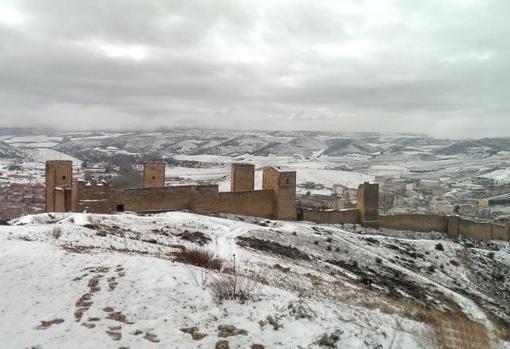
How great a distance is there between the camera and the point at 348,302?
10.5 m

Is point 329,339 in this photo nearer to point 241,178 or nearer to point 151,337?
point 151,337

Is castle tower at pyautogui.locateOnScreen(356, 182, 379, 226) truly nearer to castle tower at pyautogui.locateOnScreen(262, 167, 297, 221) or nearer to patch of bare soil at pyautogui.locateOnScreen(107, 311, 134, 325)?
castle tower at pyautogui.locateOnScreen(262, 167, 297, 221)

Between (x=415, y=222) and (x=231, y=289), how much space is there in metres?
27.7

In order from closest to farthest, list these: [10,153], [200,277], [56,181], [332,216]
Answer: [200,277], [56,181], [332,216], [10,153]

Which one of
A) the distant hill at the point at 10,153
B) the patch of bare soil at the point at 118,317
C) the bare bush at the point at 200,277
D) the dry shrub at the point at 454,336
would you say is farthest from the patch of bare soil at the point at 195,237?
the distant hill at the point at 10,153

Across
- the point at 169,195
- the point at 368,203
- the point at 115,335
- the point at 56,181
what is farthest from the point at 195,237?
the point at 368,203

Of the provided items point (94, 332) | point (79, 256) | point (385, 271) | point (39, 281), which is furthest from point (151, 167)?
point (94, 332)

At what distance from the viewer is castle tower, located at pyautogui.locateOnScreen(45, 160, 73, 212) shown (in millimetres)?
25359

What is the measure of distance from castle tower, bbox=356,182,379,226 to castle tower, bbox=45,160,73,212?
19.4 m

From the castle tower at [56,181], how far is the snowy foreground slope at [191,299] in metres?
7.08

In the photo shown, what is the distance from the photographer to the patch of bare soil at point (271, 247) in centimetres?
1828

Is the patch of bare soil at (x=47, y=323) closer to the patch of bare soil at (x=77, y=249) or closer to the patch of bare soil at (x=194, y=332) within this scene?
the patch of bare soil at (x=194, y=332)

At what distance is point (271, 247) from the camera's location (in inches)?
752

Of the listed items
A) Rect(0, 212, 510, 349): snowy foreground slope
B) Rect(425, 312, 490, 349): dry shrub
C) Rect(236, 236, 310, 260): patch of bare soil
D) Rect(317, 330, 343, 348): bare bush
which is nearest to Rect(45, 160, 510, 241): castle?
Rect(0, 212, 510, 349): snowy foreground slope
